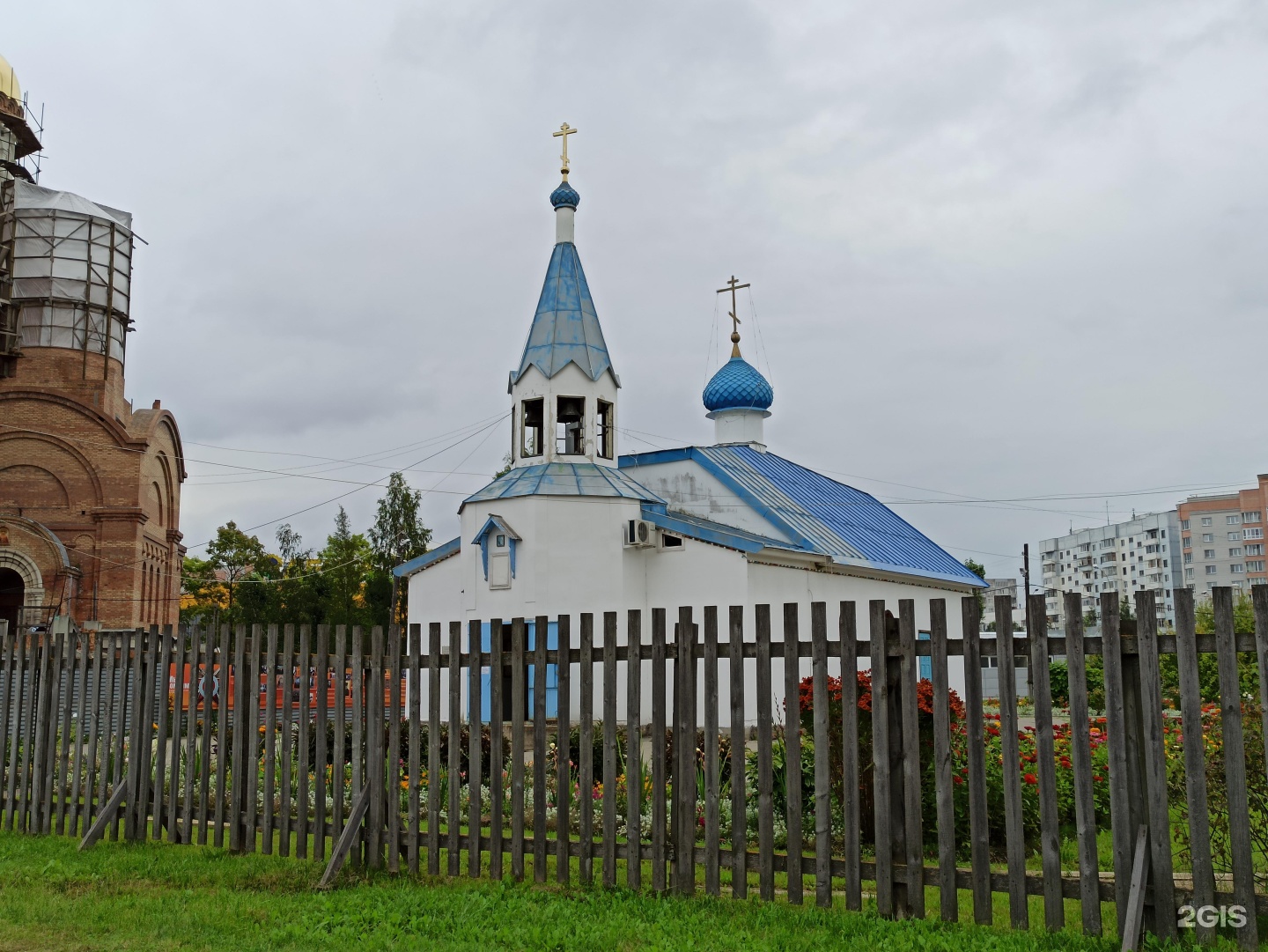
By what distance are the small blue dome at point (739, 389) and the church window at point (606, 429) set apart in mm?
7875

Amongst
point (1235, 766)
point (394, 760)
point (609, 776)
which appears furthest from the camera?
point (394, 760)

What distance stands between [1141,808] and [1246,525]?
89797mm

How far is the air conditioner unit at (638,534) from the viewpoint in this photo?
1875cm

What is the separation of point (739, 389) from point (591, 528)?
9.78 metres

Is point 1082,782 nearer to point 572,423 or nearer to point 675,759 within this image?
point 675,759

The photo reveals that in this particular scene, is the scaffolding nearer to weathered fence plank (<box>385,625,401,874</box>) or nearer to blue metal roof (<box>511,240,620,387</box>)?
blue metal roof (<box>511,240,620,387</box>)

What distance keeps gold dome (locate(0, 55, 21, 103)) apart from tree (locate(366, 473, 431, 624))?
21375 mm

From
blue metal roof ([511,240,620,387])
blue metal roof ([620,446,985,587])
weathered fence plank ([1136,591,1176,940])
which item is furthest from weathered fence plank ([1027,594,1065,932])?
blue metal roof ([511,240,620,387])

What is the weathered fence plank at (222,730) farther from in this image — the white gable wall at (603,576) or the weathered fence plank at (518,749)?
the white gable wall at (603,576)

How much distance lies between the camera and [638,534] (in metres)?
18.8

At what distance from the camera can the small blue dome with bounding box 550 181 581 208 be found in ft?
65.0

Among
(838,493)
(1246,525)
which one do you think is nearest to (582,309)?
(838,493)

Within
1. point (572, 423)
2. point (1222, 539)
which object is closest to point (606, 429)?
point (572, 423)

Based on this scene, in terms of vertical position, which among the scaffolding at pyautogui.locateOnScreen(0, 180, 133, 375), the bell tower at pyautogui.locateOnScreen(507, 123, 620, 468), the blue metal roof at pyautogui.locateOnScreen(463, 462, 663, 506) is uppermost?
the scaffolding at pyautogui.locateOnScreen(0, 180, 133, 375)
